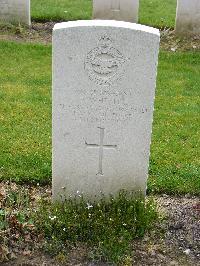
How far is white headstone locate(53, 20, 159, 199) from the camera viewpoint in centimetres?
466

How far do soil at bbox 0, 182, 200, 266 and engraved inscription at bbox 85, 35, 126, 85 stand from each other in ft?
4.61

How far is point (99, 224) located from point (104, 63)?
1.36 meters

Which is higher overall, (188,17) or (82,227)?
(188,17)

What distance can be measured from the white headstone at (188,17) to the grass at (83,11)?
0.87 m

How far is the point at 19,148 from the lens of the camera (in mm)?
6512

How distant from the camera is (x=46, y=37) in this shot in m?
10.8

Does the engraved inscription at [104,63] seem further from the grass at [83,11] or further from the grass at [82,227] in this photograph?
the grass at [83,11]

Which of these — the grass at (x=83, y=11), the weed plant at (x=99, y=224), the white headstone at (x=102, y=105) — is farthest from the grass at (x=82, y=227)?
the grass at (x=83, y=11)

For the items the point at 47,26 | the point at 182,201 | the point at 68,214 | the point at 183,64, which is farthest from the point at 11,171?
the point at 47,26

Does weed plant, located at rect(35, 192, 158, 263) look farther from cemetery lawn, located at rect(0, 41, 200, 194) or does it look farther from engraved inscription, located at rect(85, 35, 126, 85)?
engraved inscription, located at rect(85, 35, 126, 85)

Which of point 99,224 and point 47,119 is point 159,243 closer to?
point 99,224

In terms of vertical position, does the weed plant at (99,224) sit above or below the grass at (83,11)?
below

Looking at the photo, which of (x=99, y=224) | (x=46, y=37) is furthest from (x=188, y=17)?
(x=99, y=224)

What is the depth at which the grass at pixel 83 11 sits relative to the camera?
11789 millimetres
